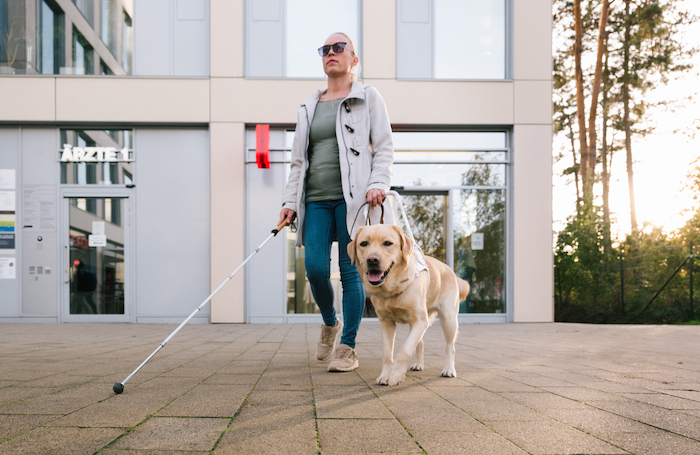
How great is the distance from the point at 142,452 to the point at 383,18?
30.1 ft

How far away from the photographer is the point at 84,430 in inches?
77.5

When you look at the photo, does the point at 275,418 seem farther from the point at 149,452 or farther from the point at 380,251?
the point at 380,251

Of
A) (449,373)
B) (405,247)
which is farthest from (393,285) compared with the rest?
(449,373)

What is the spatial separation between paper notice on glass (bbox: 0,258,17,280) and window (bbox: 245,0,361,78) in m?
5.41

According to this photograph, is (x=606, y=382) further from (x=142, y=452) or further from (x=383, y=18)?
(x=383, y=18)

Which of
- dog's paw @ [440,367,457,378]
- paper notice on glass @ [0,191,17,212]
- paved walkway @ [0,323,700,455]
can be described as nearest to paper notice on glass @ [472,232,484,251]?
paved walkway @ [0,323,700,455]

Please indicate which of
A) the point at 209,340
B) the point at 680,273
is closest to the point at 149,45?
the point at 209,340

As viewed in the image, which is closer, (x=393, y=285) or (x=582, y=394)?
(x=582, y=394)

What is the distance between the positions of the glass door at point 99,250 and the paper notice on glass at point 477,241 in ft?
21.0

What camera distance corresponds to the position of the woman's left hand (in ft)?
11.4

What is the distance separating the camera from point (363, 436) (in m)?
1.93

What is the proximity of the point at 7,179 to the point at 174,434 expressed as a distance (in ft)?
31.0

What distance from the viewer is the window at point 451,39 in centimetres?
970

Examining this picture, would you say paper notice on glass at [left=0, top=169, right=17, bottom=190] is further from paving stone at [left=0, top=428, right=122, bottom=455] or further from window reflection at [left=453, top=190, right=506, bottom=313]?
paving stone at [left=0, top=428, right=122, bottom=455]
